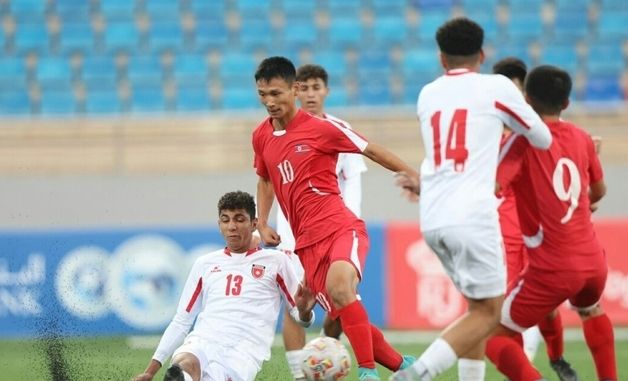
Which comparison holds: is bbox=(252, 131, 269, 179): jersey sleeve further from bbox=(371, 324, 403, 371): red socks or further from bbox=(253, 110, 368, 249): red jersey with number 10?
bbox=(371, 324, 403, 371): red socks

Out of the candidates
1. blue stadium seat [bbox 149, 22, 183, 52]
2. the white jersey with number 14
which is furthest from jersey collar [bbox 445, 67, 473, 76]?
blue stadium seat [bbox 149, 22, 183, 52]

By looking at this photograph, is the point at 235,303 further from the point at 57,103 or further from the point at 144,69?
the point at 144,69

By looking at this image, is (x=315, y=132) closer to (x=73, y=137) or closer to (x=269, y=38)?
(x=73, y=137)

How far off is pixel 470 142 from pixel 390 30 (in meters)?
13.9

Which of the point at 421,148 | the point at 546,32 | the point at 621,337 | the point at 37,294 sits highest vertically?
the point at 546,32

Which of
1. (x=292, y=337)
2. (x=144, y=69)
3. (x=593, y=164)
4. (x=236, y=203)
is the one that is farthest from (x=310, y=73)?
(x=144, y=69)

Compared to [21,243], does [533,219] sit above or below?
above

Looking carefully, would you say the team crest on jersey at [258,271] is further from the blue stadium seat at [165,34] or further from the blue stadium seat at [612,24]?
the blue stadium seat at [612,24]

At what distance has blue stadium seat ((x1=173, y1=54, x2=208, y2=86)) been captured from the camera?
19.2 metres

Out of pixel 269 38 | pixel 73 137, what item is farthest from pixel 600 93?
pixel 73 137

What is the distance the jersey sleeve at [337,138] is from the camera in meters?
7.70

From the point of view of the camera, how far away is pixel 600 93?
62.3ft

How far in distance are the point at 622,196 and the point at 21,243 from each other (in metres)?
7.84

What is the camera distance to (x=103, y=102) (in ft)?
62.8
